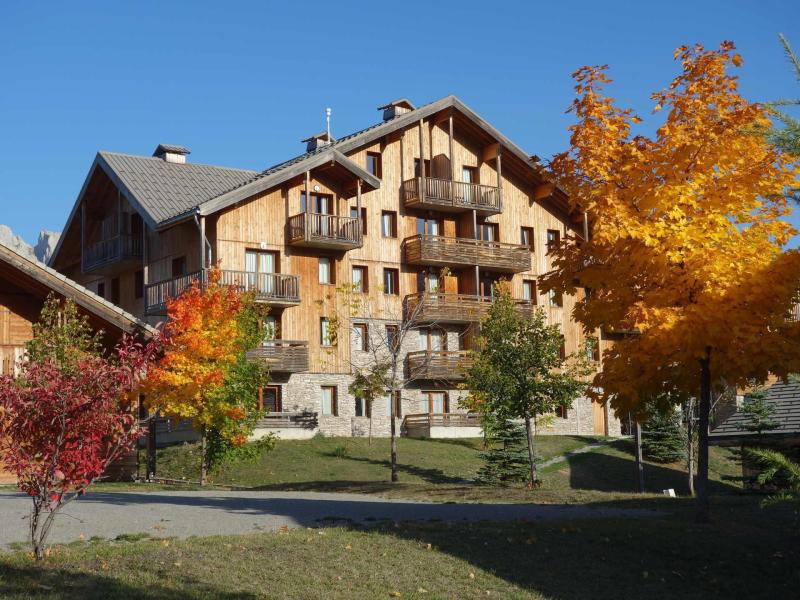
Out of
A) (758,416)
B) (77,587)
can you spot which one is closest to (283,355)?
(758,416)

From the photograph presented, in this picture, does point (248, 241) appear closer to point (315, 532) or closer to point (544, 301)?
point (544, 301)

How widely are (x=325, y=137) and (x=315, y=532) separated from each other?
40373 mm

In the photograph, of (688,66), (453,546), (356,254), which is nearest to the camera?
(453,546)

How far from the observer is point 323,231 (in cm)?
4581

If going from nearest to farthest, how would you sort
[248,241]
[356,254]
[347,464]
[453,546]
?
1. [453,546]
2. [347,464]
3. [248,241]
4. [356,254]

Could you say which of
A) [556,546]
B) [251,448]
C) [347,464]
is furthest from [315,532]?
[347,464]

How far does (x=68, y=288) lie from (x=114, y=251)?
21176mm

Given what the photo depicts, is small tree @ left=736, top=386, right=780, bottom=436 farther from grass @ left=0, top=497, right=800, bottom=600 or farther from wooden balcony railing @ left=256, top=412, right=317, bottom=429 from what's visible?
wooden balcony railing @ left=256, top=412, right=317, bottom=429

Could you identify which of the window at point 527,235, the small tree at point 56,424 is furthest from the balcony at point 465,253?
the small tree at point 56,424

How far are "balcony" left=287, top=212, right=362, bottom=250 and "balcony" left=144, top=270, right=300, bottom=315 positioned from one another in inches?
72.3

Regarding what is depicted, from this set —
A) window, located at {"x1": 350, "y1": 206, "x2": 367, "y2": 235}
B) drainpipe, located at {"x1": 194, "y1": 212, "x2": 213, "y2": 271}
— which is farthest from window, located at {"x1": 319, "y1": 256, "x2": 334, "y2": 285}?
drainpipe, located at {"x1": 194, "y1": 212, "x2": 213, "y2": 271}

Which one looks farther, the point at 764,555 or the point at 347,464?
the point at 347,464

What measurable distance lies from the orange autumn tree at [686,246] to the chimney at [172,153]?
3695 cm

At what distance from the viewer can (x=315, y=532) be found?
16172 millimetres
